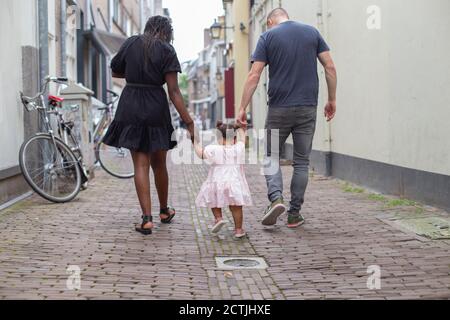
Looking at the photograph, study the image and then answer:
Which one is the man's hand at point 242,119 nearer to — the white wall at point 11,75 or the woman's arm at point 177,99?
the woman's arm at point 177,99

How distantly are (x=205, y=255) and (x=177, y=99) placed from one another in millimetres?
1461

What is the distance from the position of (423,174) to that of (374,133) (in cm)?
153

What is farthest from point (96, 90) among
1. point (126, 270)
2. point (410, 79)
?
point (126, 270)

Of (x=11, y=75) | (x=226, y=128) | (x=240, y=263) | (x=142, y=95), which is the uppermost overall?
(x=11, y=75)

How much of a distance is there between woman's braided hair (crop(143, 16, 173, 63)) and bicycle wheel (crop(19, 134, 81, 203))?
1.94 meters

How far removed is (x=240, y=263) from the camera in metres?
4.26

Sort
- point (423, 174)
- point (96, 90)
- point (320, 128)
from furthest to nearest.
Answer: point (96, 90) → point (320, 128) → point (423, 174)

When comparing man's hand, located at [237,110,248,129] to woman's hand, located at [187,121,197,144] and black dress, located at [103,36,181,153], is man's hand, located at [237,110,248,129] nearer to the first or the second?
woman's hand, located at [187,121,197,144]

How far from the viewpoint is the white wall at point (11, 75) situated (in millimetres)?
6438

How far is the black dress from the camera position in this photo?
514 centimetres

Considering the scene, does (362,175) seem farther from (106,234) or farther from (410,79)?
(106,234)

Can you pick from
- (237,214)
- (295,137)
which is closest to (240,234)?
(237,214)

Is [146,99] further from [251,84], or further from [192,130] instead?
[251,84]

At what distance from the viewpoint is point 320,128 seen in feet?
33.6
